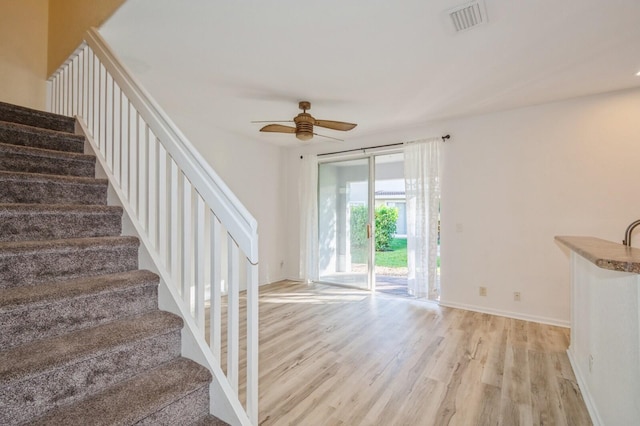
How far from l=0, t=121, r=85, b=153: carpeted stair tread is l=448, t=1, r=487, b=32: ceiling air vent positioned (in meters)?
2.73

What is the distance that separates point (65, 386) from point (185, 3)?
207 centimetres

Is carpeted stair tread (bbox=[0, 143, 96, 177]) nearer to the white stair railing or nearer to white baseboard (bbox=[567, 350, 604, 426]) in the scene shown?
the white stair railing

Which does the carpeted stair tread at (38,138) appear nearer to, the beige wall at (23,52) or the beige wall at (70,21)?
the beige wall at (70,21)

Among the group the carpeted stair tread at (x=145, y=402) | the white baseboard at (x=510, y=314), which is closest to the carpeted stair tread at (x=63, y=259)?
the carpeted stair tread at (x=145, y=402)

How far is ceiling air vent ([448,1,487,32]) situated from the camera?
1.77m

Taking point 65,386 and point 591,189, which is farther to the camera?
Result: point 591,189

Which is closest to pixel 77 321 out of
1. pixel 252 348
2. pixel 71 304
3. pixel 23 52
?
pixel 71 304

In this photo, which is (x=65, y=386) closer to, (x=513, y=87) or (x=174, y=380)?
(x=174, y=380)

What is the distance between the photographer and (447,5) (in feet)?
5.82

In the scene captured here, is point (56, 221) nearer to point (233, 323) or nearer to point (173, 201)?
point (173, 201)

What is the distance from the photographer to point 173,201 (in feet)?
4.82

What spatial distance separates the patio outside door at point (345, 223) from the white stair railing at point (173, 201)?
9.72ft

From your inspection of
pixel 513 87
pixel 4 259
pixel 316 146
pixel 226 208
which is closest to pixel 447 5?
pixel 513 87

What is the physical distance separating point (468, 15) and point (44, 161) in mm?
2849
